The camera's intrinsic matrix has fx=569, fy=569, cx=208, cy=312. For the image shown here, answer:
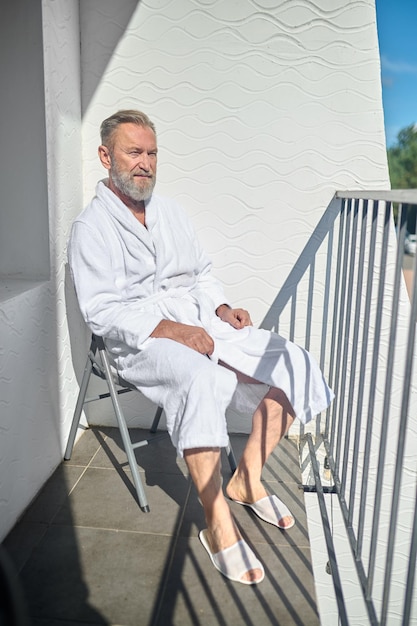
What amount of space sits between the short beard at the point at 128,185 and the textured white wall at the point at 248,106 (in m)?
0.41

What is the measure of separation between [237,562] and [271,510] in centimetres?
35

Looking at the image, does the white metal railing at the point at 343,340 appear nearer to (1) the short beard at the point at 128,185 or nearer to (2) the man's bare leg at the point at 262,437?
(2) the man's bare leg at the point at 262,437

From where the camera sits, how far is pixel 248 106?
8.91 feet

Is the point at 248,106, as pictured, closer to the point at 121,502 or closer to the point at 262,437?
the point at 262,437

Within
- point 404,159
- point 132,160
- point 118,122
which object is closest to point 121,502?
point 132,160

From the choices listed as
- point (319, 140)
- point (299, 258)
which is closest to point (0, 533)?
point (299, 258)

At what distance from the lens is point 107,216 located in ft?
7.70

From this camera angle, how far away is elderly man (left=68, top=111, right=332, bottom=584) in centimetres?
195

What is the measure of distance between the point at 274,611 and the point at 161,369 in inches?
34.2

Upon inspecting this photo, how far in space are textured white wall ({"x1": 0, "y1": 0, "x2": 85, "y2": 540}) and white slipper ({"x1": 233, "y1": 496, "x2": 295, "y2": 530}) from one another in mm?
911

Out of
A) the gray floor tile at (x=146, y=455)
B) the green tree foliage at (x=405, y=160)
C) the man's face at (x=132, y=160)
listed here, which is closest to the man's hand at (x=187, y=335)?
the man's face at (x=132, y=160)

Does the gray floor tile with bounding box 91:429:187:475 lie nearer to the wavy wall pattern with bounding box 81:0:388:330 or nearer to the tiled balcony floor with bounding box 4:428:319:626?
the tiled balcony floor with bounding box 4:428:319:626

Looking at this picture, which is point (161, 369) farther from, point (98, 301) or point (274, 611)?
point (274, 611)

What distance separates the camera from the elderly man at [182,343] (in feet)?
6.39
